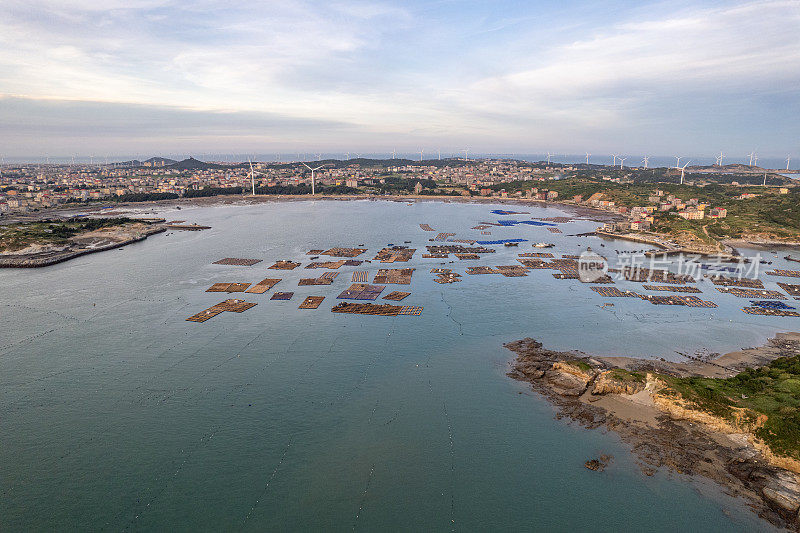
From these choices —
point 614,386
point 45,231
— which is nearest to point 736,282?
point 614,386

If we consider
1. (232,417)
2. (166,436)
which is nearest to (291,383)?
(232,417)

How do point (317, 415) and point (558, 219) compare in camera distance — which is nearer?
point (317, 415)

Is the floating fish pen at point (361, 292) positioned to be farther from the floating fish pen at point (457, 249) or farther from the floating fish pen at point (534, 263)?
the floating fish pen at point (534, 263)

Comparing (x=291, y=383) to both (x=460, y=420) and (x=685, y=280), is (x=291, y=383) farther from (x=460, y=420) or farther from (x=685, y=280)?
(x=685, y=280)

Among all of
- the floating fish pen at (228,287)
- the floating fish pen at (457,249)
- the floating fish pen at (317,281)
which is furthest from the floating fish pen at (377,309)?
the floating fish pen at (457,249)

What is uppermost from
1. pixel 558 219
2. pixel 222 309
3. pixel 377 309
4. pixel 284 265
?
pixel 558 219

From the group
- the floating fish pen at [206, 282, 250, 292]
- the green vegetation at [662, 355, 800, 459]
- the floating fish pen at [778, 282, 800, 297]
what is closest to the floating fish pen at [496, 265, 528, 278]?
the green vegetation at [662, 355, 800, 459]

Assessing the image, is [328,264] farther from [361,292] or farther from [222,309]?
[222,309]
